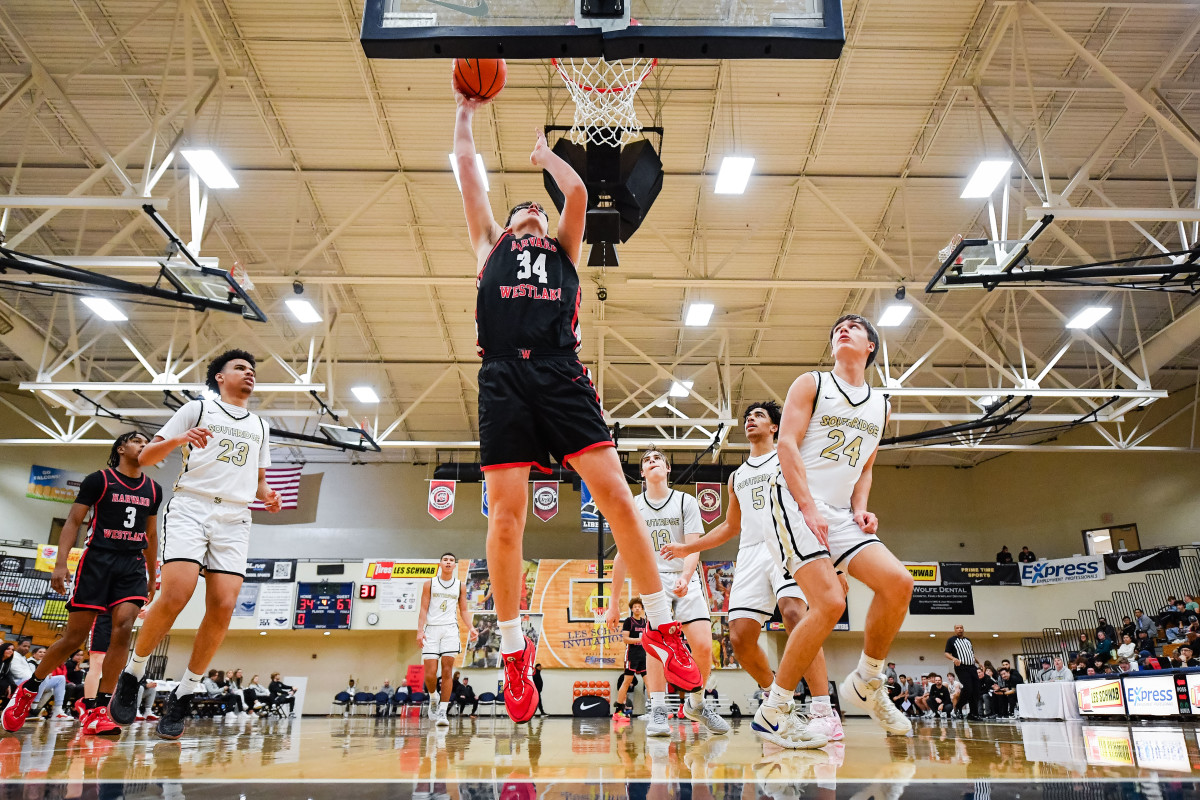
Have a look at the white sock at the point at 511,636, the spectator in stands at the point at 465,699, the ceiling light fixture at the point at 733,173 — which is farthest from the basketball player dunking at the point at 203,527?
the spectator in stands at the point at 465,699

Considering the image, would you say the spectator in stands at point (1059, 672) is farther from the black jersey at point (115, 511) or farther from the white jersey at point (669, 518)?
the black jersey at point (115, 511)

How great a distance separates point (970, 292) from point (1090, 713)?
874 centimetres

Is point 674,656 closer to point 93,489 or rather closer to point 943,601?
point 93,489

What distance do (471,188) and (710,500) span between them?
18.1 m

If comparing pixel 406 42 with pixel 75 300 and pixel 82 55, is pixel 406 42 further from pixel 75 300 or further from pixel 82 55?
pixel 75 300

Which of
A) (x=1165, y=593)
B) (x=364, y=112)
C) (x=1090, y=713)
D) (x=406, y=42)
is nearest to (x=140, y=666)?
(x=406, y=42)

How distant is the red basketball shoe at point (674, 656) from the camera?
344cm

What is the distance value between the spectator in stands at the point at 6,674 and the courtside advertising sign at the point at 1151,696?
1452 centimetres

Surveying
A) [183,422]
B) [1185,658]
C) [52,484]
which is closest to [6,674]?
[183,422]

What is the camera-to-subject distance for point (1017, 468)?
2612 cm

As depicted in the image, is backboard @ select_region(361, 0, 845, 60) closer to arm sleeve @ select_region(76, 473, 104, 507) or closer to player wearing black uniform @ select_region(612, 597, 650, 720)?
arm sleeve @ select_region(76, 473, 104, 507)

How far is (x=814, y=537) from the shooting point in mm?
3824

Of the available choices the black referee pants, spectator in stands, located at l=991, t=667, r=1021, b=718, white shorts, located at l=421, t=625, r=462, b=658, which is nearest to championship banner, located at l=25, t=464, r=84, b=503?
white shorts, located at l=421, t=625, r=462, b=658

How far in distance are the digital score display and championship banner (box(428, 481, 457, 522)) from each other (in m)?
3.95
